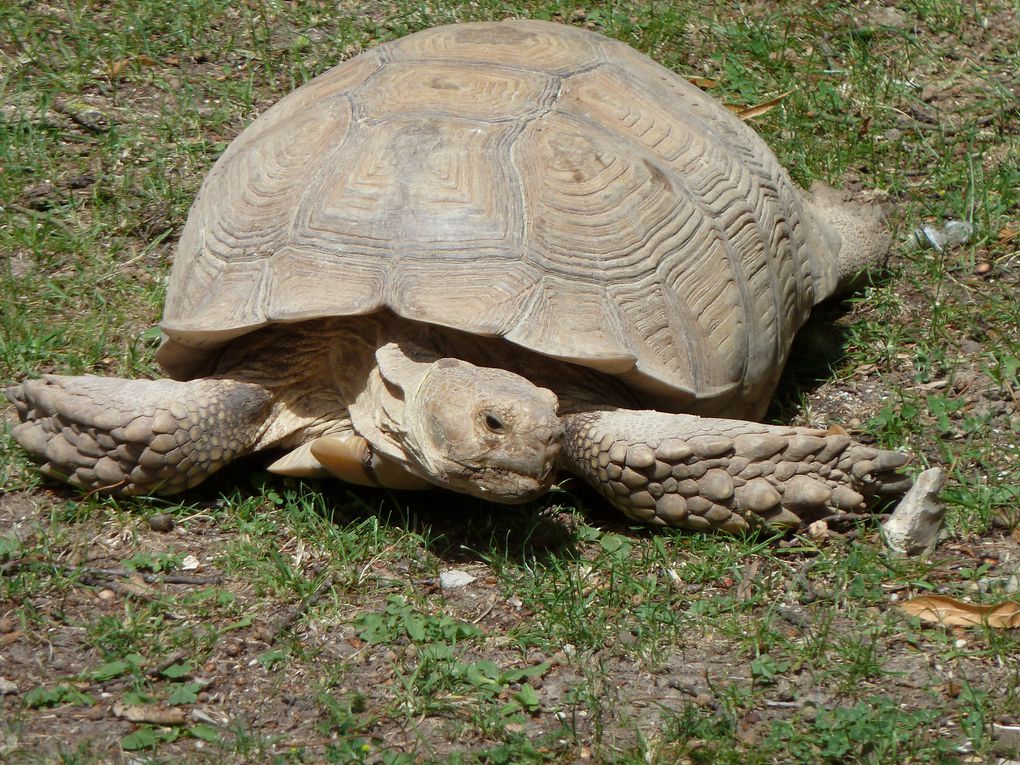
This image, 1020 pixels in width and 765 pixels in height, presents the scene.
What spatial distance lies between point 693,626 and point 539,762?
27.9 inches

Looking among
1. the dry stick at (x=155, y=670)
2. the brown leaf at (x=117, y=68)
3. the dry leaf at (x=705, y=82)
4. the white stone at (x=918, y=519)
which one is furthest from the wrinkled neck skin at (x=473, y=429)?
the brown leaf at (x=117, y=68)

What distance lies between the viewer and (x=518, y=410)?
10.9ft

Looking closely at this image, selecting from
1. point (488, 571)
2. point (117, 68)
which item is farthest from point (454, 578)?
point (117, 68)

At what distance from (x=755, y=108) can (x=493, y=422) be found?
316 cm

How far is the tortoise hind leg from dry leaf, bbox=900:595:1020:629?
2028 millimetres

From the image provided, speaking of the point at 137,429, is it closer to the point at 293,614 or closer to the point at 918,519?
the point at 293,614

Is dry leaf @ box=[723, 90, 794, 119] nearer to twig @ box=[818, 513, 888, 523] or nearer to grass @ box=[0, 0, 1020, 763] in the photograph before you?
grass @ box=[0, 0, 1020, 763]

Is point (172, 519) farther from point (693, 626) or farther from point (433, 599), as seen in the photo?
point (693, 626)

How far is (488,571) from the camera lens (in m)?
3.67

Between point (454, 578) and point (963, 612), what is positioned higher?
point (963, 612)

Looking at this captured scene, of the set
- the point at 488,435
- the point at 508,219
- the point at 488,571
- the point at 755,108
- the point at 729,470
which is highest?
the point at 508,219

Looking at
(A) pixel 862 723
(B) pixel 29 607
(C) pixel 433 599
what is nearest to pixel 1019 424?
(A) pixel 862 723

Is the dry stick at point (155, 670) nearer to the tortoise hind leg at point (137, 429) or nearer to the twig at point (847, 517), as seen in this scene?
the tortoise hind leg at point (137, 429)

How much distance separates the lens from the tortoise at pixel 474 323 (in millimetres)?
3564
